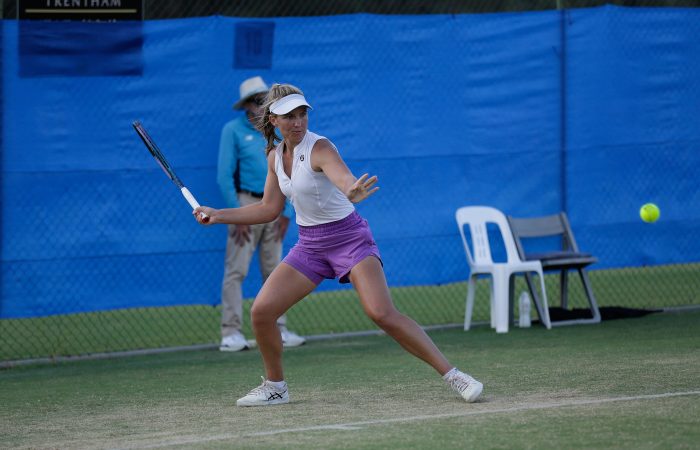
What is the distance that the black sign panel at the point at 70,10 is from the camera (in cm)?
978

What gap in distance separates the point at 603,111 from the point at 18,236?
5357 mm

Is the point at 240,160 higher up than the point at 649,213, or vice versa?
the point at 240,160

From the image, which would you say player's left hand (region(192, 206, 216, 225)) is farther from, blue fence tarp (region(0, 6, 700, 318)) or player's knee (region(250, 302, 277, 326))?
→ blue fence tarp (region(0, 6, 700, 318))

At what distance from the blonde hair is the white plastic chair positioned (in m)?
3.69

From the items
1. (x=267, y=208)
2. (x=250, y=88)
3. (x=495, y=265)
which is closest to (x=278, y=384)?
(x=267, y=208)

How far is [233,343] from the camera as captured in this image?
10.3m

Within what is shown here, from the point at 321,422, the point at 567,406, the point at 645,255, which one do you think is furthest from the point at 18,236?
the point at 645,255

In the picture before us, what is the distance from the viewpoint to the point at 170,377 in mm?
8852

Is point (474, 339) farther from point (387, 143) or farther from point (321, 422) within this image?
point (321, 422)

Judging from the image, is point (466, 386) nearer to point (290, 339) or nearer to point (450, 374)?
point (450, 374)

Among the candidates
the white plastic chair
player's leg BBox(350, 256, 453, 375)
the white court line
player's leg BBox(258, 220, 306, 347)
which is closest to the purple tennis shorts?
player's leg BBox(350, 256, 453, 375)

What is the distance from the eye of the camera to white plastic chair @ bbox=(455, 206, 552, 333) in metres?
10.7

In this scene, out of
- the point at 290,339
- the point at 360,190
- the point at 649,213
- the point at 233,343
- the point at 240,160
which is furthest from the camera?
the point at 649,213

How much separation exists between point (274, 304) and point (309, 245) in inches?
15.1
